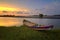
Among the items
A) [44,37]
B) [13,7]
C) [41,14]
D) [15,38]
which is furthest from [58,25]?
[15,38]

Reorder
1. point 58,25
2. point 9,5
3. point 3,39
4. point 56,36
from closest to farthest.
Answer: point 3,39
point 56,36
point 9,5
point 58,25

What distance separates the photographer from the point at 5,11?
11.2 feet

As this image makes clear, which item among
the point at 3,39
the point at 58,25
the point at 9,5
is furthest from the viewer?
the point at 58,25

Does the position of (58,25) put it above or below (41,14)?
below

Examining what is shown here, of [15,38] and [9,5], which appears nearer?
[15,38]

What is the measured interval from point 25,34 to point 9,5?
976 millimetres

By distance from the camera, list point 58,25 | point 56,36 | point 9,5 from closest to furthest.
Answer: point 56,36, point 9,5, point 58,25

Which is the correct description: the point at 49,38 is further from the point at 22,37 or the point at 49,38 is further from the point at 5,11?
the point at 5,11

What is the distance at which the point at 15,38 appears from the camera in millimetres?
2486

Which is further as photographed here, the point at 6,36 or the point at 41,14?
the point at 41,14

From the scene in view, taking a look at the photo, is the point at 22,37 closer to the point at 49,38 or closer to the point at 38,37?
the point at 38,37

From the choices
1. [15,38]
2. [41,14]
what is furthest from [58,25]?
[15,38]

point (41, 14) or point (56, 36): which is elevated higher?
point (41, 14)

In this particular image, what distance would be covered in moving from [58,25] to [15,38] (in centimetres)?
155
